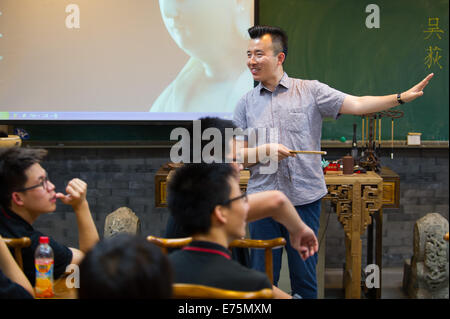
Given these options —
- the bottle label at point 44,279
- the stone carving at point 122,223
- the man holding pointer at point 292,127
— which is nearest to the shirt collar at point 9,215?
the bottle label at point 44,279

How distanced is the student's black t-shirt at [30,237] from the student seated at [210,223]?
0.65m

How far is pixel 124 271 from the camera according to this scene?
2.71 feet


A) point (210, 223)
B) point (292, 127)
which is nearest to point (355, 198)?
point (292, 127)

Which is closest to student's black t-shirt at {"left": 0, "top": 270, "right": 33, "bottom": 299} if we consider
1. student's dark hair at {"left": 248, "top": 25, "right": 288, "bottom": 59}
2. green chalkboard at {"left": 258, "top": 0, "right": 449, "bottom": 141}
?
student's dark hair at {"left": 248, "top": 25, "right": 288, "bottom": 59}

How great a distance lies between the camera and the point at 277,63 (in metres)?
2.59

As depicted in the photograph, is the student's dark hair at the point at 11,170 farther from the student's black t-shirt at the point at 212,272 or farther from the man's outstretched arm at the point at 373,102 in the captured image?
the man's outstretched arm at the point at 373,102

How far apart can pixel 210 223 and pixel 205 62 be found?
99.7 inches

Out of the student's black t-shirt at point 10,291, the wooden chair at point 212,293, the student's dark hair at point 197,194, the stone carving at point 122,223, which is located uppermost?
the student's dark hair at point 197,194

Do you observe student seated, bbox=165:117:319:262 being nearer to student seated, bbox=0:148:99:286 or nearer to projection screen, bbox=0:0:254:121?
student seated, bbox=0:148:99:286

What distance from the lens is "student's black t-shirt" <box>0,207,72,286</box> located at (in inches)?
71.4

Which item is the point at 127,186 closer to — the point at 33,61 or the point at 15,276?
the point at 33,61

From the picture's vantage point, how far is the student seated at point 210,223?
1291mm

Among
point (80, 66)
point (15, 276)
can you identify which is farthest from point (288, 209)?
point (80, 66)

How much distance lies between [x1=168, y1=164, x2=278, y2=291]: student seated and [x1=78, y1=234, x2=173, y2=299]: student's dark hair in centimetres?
43
